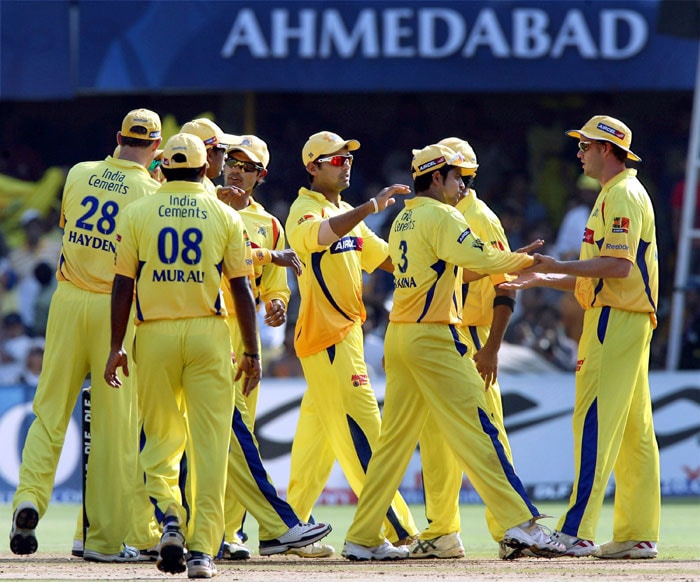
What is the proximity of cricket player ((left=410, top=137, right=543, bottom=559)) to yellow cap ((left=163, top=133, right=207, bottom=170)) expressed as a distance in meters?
1.78

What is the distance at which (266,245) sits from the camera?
9.19 m

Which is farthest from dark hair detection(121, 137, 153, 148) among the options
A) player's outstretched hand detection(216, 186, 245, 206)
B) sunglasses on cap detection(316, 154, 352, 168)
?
sunglasses on cap detection(316, 154, 352, 168)

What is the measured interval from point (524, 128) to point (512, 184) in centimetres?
122

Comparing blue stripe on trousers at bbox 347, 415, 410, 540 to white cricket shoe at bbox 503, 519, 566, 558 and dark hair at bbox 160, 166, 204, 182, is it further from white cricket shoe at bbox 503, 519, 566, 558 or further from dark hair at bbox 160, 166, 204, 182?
dark hair at bbox 160, 166, 204, 182

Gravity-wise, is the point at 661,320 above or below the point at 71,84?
below

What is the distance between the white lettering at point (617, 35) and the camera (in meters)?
17.5

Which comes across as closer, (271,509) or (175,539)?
(175,539)

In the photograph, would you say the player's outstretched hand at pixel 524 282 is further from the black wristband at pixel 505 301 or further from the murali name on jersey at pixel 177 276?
the murali name on jersey at pixel 177 276

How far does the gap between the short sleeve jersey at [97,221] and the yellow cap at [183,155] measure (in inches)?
31.4

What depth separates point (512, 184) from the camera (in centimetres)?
1911

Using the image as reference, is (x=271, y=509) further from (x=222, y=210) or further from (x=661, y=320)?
(x=661, y=320)

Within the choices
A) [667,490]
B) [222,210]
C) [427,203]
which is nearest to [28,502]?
[222,210]

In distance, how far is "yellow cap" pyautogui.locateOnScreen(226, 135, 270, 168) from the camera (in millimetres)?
9188

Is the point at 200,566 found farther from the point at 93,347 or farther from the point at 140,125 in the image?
the point at 140,125
